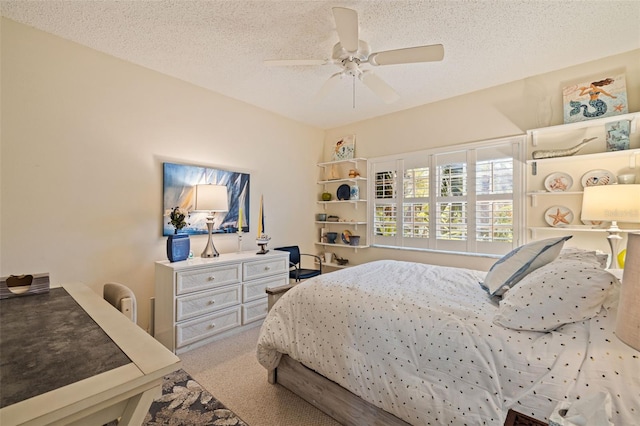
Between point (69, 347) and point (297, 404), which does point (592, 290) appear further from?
point (69, 347)

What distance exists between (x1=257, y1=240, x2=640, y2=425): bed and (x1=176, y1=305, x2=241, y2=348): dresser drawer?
3.37 feet

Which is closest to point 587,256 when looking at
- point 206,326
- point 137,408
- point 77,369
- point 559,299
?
point 559,299

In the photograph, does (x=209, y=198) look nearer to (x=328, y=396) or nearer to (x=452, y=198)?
(x=328, y=396)

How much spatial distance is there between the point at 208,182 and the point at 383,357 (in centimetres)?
275

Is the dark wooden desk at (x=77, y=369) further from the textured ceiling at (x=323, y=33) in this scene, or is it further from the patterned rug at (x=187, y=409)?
the textured ceiling at (x=323, y=33)

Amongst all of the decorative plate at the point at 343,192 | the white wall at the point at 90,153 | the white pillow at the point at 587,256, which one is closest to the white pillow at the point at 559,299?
the white pillow at the point at 587,256

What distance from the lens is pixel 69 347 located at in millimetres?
931

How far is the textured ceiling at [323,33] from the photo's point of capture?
2.00 m

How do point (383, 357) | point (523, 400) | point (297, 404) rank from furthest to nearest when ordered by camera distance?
point (297, 404), point (383, 357), point (523, 400)

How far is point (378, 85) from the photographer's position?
98.7 inches

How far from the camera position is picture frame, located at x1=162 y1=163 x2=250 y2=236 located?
296 centimetres

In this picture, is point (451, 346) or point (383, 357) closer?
point (451, 346)

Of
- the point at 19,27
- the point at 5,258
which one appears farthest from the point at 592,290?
the point at 19,27

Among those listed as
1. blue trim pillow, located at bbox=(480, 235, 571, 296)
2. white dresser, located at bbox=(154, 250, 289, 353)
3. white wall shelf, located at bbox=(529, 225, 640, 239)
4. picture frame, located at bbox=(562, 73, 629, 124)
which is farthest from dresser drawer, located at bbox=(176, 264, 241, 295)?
picture frame, located at bbox=(562, 73, 629, 124)
